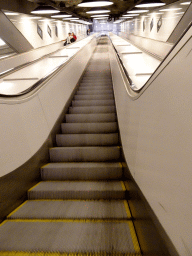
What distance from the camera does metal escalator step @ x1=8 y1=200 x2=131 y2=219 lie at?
2.12 meters

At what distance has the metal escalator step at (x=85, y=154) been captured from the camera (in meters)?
3.12

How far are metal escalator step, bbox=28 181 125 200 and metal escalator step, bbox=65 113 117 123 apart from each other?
159cm

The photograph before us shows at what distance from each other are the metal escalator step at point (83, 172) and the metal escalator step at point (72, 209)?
47cm

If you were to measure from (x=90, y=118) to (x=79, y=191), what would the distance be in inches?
70.0

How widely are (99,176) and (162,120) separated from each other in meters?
1.76

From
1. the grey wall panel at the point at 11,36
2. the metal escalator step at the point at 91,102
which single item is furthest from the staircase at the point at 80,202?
the grey wall panel at the point at 11,36

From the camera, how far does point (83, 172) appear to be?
2848 millimetres

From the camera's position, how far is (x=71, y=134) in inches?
138

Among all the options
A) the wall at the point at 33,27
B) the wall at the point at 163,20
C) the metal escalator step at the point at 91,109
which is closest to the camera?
the metal escalator step at the point at 91,109

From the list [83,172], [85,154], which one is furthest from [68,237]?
[85,154]

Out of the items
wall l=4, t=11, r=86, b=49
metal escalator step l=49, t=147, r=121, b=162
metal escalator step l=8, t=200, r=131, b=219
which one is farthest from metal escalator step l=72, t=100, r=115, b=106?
wall l=4, t=11, r=86, b=49

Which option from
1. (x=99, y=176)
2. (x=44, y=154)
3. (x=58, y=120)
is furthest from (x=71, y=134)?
(x=99, y=176)

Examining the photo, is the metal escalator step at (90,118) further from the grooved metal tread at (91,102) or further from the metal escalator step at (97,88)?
the metal escalator step at (97,88)

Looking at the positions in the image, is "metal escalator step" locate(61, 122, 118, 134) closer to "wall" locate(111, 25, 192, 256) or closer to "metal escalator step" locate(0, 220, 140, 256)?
"metal escalator step" locate(0, 220, 140, 256)
